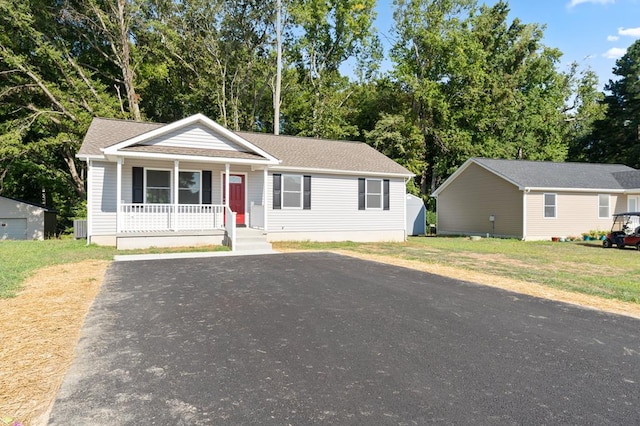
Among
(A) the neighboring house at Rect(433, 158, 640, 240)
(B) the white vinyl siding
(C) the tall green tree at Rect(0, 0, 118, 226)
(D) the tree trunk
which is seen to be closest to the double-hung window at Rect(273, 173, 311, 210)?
(B) the white vinyl siding

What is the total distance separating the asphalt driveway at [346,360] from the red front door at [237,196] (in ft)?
29.9

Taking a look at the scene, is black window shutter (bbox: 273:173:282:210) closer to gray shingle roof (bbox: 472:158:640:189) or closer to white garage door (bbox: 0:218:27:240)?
gray shingle roof (bbox: 472:158:640:189)

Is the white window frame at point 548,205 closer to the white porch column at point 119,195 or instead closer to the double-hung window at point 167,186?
the double-hung window at point 167,186

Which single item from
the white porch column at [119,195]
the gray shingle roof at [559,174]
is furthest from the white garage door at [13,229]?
the gray shingle roof at [559,174]

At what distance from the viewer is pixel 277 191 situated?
16.5m

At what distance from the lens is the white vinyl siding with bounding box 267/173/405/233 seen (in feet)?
54.6

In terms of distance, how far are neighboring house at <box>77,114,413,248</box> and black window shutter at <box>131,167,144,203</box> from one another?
0.03 m

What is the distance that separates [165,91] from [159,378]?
30928 mm

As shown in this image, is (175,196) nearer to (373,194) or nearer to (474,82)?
(373,194)

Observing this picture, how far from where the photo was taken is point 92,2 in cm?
2484

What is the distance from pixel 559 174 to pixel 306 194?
15.9 m

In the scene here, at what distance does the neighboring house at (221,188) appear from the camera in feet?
45.0

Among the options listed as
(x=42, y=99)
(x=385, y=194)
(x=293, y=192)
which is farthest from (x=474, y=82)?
(x=42, y=99)

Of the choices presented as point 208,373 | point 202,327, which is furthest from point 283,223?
point 208,373
